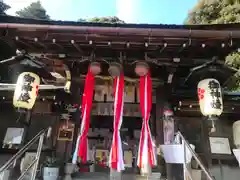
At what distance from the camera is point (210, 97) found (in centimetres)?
534

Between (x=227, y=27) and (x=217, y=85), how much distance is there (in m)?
1.41

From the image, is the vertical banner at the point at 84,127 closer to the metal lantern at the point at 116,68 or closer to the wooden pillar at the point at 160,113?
the metal lantern at the point at 116,68

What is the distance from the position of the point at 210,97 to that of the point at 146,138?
186cm

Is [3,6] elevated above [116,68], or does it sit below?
above

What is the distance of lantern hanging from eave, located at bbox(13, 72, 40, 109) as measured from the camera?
5363 mm

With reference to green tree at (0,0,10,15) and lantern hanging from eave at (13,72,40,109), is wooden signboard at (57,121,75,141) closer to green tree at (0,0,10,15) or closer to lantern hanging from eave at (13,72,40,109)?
lantern hanging from eave at (13,72,40,109)

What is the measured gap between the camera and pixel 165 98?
21.7 ft

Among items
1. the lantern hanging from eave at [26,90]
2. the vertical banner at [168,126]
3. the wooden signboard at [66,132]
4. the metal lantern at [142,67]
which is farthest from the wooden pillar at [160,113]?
the lantern hanging from eave at [26,90]

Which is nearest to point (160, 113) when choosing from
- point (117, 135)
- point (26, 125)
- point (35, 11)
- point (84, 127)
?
point (117, 135)

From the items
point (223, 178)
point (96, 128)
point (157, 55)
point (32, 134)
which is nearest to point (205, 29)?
point (157, 55)

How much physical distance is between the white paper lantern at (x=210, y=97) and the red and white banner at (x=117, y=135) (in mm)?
2049

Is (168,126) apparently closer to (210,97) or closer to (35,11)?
(210,97)

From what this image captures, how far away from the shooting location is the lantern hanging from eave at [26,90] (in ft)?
17.6

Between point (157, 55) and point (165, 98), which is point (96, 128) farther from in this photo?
point (157, 55)
